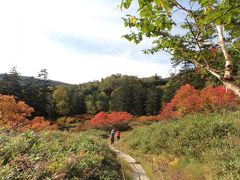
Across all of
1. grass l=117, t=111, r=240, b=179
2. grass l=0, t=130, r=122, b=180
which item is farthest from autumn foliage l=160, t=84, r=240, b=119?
grass l=0, t=130, r=122, b=180

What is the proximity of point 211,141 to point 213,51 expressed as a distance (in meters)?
10.3

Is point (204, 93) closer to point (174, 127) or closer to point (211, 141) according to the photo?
point (174, 127)

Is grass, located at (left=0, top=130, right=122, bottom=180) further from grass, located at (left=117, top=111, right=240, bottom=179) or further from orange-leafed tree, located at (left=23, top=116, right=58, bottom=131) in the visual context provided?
orange-leafed tree, located at (left=23, top=116, right=58, bottom=131)

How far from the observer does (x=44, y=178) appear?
24.7 feet

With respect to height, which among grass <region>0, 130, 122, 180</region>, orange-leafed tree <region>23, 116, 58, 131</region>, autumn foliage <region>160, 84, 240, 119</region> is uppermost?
autumn foliage <region>160, 84, 240, 119</region>

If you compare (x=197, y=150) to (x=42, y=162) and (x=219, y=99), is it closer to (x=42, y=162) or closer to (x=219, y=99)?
(x=42, y=162)

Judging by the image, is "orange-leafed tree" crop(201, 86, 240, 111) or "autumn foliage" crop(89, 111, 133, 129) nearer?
"orange-leafed tree" crop(201, 86, 240, 111)

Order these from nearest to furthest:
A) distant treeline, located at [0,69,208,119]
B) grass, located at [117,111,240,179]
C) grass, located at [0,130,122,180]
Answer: grass, located at [0,130,122,180] → grass, located at [117,111,240,179] → distant treeline, located at [0,69,208,119]

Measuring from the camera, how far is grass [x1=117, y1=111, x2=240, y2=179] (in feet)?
34.9

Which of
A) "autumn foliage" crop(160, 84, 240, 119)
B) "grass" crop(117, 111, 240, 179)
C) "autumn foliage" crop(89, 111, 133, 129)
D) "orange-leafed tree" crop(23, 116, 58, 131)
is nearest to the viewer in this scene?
"grass" crop(117, 111, 240, 179)

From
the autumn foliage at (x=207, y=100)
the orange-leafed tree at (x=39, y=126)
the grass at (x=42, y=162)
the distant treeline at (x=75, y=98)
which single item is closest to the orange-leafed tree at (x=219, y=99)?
the autumn foliage at (x=207, y=100)

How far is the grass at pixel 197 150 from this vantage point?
10648 millimetres

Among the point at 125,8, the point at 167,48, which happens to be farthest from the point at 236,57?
the point at 125,8

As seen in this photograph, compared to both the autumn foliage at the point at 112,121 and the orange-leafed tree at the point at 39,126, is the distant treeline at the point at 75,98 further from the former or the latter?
the orange-leafed tree at the point at 39,126
